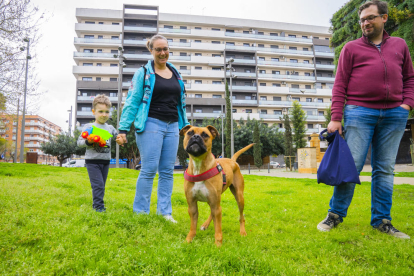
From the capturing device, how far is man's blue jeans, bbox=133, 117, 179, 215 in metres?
3.46

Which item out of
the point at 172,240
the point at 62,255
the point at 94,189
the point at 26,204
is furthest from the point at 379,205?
the point at 26,204

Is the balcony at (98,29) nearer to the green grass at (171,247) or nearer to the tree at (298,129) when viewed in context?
the tree at (298,129)

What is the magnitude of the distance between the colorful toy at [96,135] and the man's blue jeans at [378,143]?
342 centimetres

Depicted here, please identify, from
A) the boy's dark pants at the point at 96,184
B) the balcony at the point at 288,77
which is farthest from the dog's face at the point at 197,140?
the balcony at the point at 288,77

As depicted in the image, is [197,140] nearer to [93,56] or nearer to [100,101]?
[100,101]

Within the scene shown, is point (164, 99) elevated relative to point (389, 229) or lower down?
elevated

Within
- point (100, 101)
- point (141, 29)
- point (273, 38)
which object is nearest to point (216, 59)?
point (273, 38)

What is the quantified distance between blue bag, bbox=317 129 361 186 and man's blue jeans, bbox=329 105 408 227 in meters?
0.18

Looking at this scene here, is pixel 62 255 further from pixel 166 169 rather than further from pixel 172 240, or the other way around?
pixel 166 169

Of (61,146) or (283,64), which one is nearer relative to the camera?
(61,146)

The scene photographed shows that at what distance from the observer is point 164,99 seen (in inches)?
144

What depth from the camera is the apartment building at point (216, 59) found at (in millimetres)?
43719

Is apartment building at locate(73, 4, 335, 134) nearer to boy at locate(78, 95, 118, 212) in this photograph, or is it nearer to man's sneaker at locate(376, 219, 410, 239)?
boy at locate(78, 95, 118, 212)

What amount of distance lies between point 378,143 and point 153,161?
3.10 m
